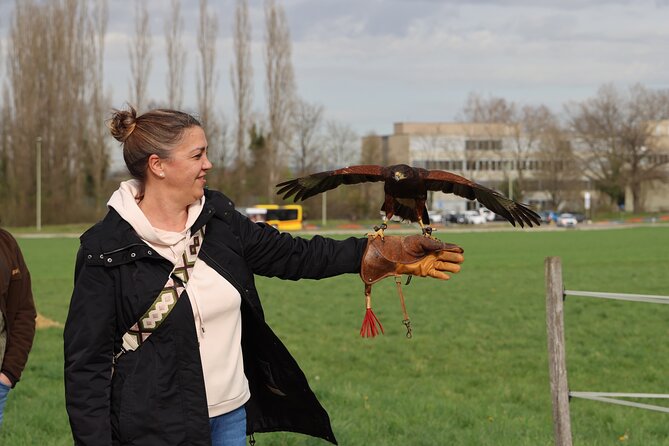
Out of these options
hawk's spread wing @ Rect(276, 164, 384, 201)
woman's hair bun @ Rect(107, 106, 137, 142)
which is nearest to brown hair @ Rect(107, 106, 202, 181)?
woman's hair bun @ Rect(107, 106, 137, 142)

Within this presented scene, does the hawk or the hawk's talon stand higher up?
the hawk

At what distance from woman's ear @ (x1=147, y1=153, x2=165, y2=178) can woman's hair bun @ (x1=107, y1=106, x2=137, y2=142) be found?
122 millimetres

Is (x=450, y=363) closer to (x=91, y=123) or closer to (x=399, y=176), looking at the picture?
(x=399, y=176)

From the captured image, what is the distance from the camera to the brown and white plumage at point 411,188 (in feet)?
11.3

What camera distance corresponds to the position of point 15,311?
15.0ft

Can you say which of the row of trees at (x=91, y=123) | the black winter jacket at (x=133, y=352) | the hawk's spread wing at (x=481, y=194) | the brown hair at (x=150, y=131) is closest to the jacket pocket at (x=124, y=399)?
the black winter jacket at (x=133, y=352)

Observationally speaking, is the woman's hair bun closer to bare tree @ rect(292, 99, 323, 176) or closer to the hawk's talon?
the hawk's talon

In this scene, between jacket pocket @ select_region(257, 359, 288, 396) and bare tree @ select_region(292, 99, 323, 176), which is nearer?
jacket pocket @ select_region(257, 359, 288, 396)

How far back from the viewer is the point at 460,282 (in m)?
23.0

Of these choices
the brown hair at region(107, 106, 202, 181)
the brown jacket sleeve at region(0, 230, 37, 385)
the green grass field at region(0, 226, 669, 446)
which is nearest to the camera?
the brown hair at region(107, 106, 202, 181)

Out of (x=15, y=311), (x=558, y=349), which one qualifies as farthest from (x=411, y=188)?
(x=15, y=311)

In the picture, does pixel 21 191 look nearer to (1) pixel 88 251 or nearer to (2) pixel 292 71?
(2) pixel 292 71

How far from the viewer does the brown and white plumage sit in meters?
3.45

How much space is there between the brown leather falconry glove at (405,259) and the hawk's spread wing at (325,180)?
257mm
